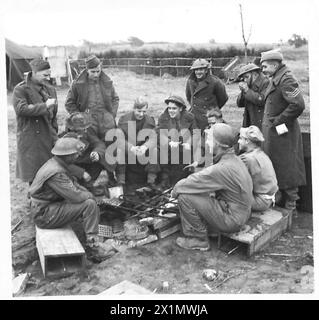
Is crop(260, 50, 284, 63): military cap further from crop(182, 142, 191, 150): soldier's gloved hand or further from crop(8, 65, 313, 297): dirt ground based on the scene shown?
crop(8, 65, 313, 297): dirt ground

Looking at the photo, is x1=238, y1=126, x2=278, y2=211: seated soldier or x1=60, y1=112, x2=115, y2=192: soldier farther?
x1=60, y1=112, x2=115, y2=192: soldier

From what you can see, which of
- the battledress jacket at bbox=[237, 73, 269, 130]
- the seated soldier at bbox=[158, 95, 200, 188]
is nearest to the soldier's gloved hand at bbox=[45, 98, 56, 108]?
the seated soldier at bbox=[158, 95, 200, 188]

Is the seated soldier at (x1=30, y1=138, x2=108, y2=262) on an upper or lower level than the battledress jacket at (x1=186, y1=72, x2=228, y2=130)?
lower

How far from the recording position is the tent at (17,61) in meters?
6.80

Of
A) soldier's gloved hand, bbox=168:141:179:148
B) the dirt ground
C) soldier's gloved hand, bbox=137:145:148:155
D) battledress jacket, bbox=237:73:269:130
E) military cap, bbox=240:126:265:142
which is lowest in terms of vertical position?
the dirt ground

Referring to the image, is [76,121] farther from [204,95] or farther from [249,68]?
[249,68]

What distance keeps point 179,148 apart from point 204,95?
104cm

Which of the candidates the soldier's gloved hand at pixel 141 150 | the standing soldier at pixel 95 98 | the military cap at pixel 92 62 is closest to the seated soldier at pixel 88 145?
the standing soldier at pixel 95 98

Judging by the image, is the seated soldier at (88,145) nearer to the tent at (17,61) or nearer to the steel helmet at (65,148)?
the tent at (17,61)

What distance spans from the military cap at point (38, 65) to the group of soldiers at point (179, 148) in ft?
0.05

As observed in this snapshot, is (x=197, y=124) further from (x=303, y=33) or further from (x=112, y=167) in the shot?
(x=303, y=33)

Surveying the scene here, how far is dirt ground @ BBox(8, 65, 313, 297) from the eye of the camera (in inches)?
218

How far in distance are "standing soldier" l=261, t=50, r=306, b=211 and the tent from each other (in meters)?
3.47
